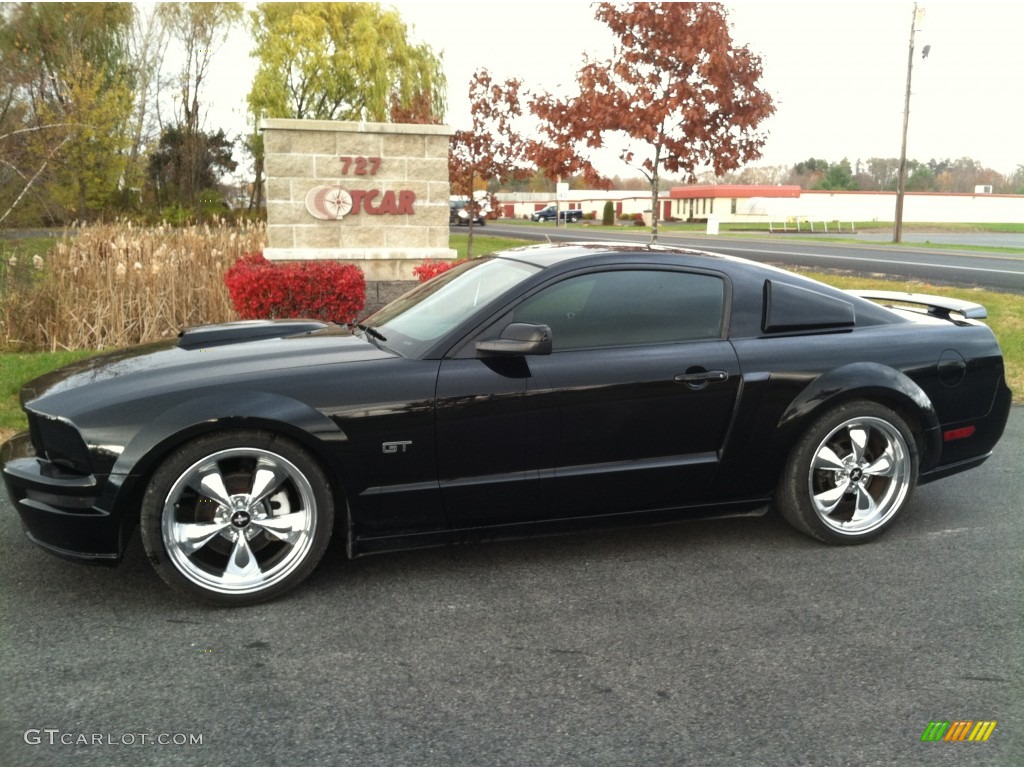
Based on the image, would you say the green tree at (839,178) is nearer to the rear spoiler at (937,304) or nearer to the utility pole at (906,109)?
the utility pole at (906,109)

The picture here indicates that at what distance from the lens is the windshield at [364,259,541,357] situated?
4.15 meters

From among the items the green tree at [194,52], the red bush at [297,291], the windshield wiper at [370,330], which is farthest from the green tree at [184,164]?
the windshield wiper at [370,330]

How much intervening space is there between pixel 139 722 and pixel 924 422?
3.74 metres

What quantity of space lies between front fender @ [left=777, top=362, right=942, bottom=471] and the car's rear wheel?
7.24 feet

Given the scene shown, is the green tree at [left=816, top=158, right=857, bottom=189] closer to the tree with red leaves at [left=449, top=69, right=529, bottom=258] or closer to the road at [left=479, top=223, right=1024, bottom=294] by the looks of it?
the road at [left=479, top=223, right=1024, bottom=294]

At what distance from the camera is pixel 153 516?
11.6 feet

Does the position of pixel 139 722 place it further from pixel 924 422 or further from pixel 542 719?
pixel 924 422

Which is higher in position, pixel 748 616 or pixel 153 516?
pixel 153 516

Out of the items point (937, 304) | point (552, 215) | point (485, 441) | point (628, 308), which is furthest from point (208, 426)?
point (552, 215)

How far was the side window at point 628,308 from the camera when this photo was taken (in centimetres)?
416

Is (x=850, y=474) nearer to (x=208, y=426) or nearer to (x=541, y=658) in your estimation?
(x=541, y=658)

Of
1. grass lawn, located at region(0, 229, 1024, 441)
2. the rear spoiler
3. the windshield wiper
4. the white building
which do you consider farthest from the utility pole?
the windshield wiper

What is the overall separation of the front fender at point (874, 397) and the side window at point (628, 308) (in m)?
0.53

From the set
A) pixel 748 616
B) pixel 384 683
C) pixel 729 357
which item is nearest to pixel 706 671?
pixel 748 616
